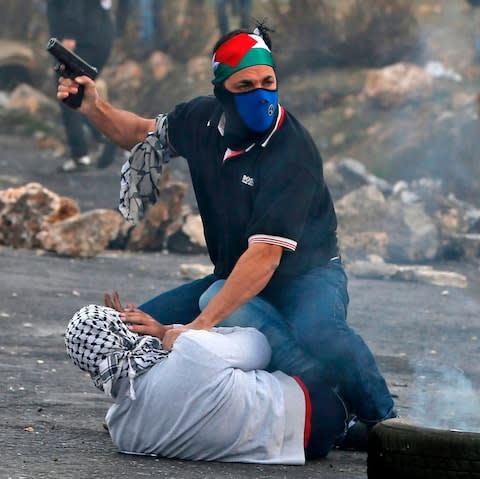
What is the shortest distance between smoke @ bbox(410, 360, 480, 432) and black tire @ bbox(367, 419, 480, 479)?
0.41ft

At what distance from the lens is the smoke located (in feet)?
14.3

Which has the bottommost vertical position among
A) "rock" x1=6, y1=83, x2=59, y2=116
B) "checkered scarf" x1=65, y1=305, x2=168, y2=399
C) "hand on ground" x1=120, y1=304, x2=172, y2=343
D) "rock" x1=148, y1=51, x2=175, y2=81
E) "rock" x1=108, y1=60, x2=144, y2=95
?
"checkered scarf" x1=65, y1=305, x2=168, y2=399

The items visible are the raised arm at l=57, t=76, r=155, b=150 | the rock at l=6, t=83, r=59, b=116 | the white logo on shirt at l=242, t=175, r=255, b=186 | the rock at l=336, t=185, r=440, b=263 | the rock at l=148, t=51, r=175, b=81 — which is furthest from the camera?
the rock at l=148, t=51, r=175, b=81

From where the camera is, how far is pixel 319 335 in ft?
14.2

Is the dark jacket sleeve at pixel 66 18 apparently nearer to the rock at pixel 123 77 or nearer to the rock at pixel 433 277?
the rock at pixel 123 77

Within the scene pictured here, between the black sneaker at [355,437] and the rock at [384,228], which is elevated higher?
the rock at [384,228]

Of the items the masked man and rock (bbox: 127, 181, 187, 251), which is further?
rock (bbox: 127, 181, 187, 251)

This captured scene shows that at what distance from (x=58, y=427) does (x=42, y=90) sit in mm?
11867

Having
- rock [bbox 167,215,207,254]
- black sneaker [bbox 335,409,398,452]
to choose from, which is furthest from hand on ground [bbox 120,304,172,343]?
rock [bbox 167,215,207,254]

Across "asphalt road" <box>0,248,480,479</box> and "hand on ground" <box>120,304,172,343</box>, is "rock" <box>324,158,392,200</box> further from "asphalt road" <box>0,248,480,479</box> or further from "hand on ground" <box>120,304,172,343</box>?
"hand on ground" <box>120,304,172,343</box>

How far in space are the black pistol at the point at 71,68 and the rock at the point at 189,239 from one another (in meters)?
5.50

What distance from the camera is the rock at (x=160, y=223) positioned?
1045 centimetres

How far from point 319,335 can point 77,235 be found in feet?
18.5

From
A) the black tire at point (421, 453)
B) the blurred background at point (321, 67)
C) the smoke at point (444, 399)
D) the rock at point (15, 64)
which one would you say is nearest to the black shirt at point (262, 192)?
the smoke at point (444, 399)
